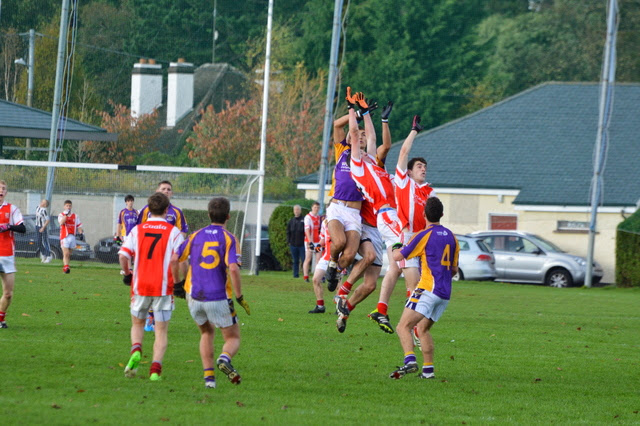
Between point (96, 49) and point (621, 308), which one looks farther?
point (96, 49)

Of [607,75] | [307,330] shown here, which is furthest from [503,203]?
[307,330]

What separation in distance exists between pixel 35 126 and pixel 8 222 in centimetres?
1721

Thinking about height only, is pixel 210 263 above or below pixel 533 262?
above

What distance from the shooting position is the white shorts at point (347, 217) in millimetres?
13344

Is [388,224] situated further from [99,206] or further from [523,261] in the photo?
[523,261]

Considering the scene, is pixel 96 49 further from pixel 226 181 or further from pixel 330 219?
pixel 330 219

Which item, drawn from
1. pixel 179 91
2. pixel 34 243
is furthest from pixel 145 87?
pixel 34 243

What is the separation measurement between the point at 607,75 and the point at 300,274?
11.8 metres

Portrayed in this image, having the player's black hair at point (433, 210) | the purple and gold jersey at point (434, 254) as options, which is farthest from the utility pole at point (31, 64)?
the purple and gold jersey at point (434, 254)

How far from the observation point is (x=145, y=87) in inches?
1272

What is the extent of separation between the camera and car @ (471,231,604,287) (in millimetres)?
31531

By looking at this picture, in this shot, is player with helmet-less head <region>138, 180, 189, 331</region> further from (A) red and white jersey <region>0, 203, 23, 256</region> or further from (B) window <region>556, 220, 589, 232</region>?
(B) window <region>556, 220, 589, 232</region>

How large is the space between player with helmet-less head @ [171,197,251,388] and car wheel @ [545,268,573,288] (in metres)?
23.7

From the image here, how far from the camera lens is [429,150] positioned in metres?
42.3
